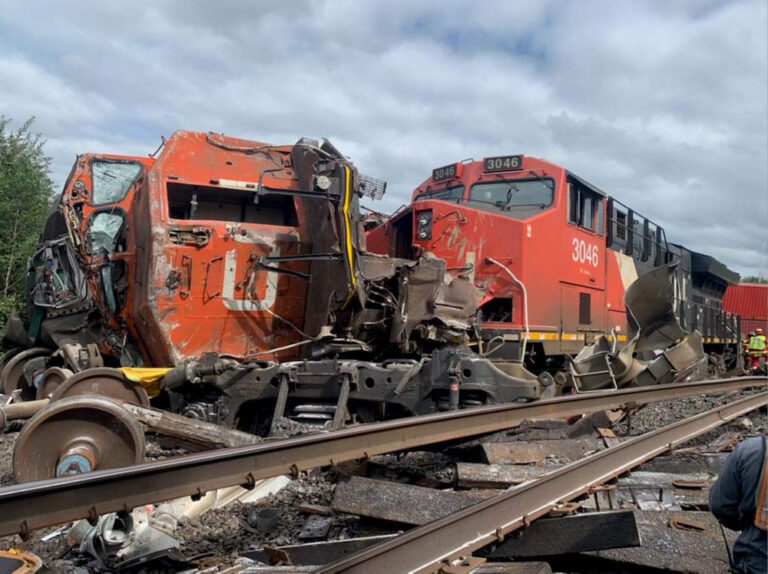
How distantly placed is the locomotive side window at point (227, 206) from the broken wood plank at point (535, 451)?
3.13 meters

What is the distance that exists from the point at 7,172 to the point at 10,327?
8167 millimetres

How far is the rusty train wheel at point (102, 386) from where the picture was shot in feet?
17.3

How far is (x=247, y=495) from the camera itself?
14.2ft

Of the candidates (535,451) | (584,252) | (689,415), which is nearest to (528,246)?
(584,252)

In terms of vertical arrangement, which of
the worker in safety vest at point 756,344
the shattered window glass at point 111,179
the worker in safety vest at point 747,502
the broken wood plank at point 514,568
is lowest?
the broken wood plank at point 514,568

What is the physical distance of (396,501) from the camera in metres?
3.74

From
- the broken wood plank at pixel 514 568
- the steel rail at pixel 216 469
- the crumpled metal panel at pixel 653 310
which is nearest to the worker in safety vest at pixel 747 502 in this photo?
the broken wood plank at pixel 514 568

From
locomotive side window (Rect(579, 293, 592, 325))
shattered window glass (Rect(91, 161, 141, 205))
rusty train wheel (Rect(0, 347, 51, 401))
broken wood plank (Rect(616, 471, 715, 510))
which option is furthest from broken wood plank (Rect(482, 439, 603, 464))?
rusty train wheel (Rect(0, 347, 51, 401))

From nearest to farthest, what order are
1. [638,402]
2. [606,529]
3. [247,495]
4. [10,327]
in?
[606,529] < [247,495] < [638,402] < [10,327]

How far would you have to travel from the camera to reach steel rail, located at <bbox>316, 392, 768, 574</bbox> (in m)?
2.79

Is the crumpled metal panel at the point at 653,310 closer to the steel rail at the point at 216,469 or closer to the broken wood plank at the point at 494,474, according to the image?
the steel rail at the point at 216,469

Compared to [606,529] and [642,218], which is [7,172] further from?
[606,529]

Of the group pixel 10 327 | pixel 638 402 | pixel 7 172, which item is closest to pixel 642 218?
pixel 638 402

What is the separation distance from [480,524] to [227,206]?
14.1 ft
